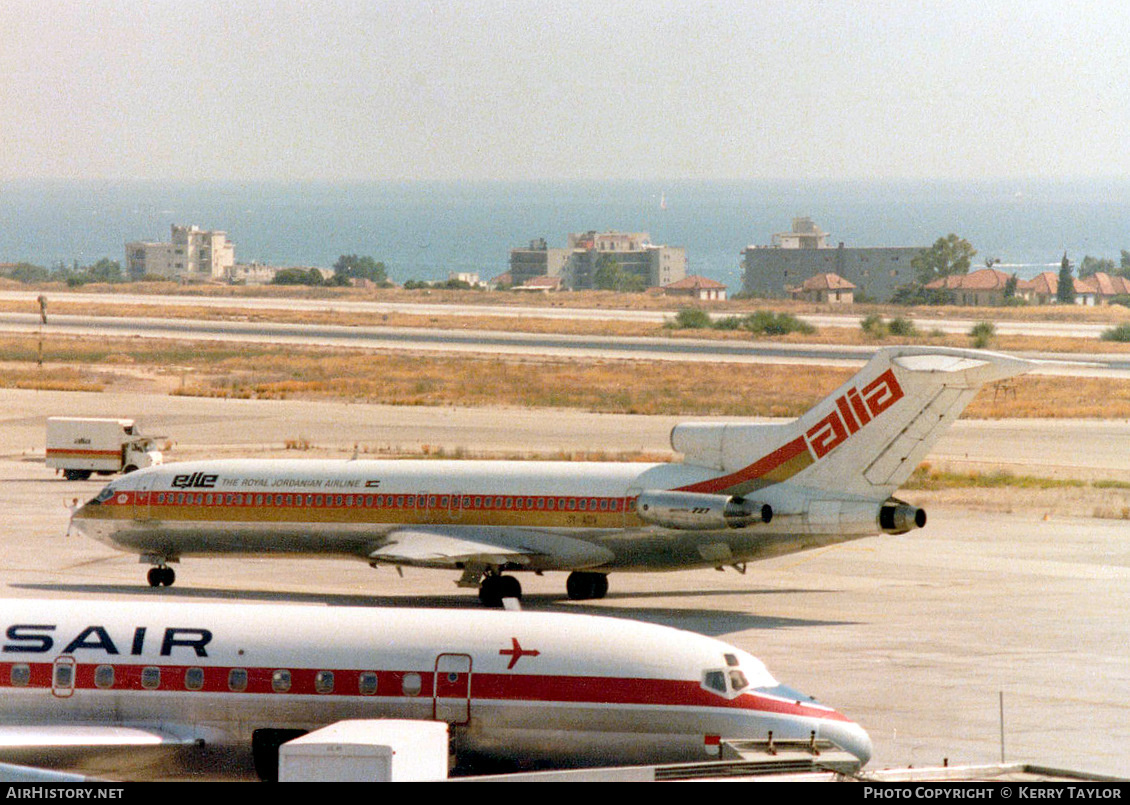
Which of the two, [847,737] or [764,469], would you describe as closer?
[847,737]

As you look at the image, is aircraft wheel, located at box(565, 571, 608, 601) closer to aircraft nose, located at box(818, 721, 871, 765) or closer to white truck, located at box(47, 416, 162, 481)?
aircraft nose, located at box(818, 721, 871, 765)

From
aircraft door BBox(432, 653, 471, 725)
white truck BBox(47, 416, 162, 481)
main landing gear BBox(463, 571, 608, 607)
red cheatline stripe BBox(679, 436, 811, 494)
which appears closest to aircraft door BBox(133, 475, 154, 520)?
main landing gear BBox(463, 571, 608, 607)

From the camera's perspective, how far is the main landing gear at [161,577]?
43.1 m

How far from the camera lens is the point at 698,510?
38.6 meters

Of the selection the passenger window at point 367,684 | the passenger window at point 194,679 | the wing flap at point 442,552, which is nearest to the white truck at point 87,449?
the wing flap at point 442,552

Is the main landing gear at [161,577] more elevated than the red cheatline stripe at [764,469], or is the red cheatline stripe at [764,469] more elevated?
the red cheatline stripe at [764,469]

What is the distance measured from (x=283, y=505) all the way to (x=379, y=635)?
18105 millimetres

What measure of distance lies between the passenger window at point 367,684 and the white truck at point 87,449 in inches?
1903

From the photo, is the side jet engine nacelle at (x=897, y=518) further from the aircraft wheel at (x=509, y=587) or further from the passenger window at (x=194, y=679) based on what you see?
the passenger window at (x=194, y=679)

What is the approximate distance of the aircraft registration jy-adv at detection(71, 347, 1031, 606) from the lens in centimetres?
3812

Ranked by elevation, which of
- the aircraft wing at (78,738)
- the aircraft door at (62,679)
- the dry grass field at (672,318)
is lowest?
the aircraft wing at (78,738)

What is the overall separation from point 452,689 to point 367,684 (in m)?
1.21

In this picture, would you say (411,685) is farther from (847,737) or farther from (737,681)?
(847,737)

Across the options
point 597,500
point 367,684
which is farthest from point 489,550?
point 367,684
